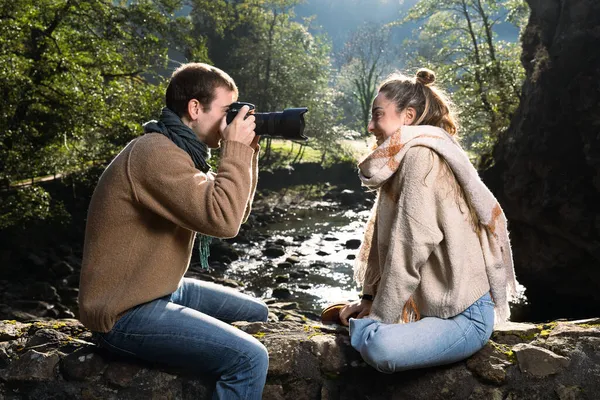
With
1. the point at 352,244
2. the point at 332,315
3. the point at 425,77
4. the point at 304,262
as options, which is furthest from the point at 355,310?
the point at 352,244

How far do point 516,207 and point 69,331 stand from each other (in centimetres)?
958

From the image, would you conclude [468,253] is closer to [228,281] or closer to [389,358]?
[389,358]

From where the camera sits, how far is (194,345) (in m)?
2.02

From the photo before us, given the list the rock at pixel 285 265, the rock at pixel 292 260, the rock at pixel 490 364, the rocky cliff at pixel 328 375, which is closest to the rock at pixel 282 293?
the rock at pixel 285 265

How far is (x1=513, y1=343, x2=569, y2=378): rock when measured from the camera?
223 cm

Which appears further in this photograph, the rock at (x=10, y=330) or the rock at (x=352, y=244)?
the rock at (x=352, y=244)

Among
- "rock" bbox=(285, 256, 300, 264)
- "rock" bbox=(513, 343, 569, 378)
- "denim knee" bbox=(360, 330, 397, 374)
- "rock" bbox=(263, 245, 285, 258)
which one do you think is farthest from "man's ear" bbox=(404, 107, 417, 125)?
"rock" bbox=(263, 245, 285, 258)

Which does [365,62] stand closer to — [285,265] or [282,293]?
[285,265]

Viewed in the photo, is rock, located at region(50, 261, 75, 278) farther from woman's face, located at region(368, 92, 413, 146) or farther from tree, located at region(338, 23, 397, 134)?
tree, located at region(338, 23, 397, 134)

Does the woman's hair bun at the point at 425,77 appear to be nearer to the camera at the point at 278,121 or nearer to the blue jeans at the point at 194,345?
the camera at the point at 278,121

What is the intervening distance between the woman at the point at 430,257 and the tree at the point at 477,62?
13938 mm

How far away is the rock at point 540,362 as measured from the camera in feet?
7.32

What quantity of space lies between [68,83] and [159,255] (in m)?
9.25

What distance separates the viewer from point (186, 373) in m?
2.20
